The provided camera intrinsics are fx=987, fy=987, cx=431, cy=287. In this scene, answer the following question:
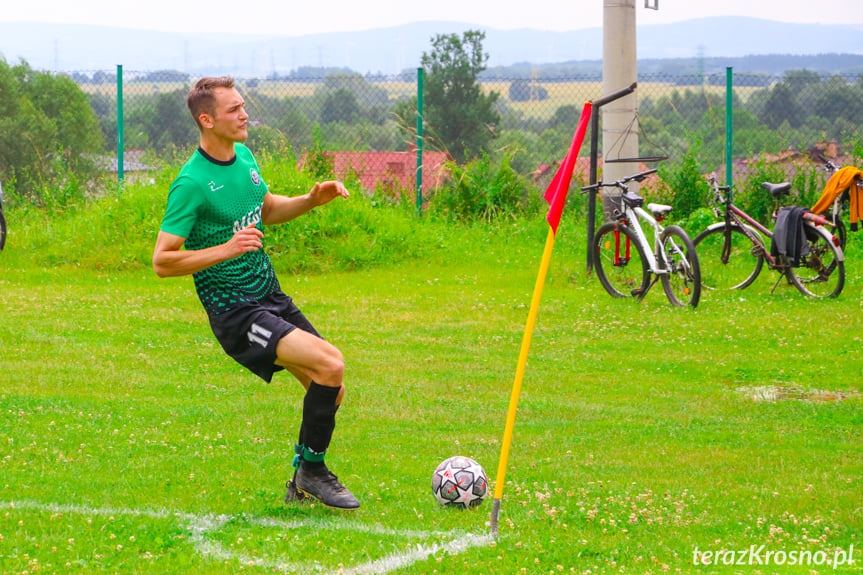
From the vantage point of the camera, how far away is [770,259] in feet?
39.1

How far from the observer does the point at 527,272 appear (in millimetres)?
13523

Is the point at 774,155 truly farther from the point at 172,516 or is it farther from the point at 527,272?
the point at 172,516

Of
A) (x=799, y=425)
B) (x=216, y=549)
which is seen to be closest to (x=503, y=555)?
(x=216, y=549)

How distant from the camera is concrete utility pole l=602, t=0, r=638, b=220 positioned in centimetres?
1377

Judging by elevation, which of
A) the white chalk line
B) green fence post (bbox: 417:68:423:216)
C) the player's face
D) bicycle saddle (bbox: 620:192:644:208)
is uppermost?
green fence post (bbox: 417:68:423:216)

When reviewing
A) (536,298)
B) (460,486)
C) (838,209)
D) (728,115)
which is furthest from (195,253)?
(728,115)

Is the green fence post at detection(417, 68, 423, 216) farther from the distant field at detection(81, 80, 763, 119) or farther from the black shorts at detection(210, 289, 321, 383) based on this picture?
the black shorts at detection(210, 289, 321, 383)

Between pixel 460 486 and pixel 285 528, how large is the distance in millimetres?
905

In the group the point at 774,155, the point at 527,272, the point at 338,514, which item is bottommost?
the point at 338,514

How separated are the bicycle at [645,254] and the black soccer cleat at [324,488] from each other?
267 inches

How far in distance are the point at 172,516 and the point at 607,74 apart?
34.8ft

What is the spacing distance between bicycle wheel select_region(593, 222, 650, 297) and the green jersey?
722cm

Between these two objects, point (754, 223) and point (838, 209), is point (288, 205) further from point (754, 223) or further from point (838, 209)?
point (838, 209)

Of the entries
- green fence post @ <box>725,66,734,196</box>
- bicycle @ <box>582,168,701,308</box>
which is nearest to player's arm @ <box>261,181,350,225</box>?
bicycle @ <box>582,168,701,308</box>
